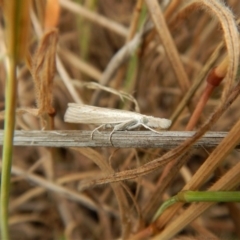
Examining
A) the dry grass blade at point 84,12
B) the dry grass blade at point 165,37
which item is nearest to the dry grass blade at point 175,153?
the dry grass blade at point 165,37

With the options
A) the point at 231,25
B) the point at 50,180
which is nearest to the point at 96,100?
the point at 50,180

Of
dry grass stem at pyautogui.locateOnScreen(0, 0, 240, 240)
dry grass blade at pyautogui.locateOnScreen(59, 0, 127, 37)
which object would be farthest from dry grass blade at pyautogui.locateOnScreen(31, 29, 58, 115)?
dry grass blade at pyautogui.locateOnScreen(59, 0, 127, 37)

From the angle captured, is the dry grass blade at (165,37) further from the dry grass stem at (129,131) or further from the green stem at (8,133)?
the green stem at (8,133)

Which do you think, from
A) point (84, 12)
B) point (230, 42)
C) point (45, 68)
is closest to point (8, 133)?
point (45, 68)

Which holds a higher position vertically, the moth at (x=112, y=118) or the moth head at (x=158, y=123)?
the moth head at (x=158, y=123)

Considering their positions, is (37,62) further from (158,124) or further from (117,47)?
(117,47)

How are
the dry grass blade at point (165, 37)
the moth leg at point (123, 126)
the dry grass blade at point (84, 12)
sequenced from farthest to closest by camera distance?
the dry grass blade at point (84, 12) < the dry grass blade at point (165, 37) < the moth leg at point (123, 126)

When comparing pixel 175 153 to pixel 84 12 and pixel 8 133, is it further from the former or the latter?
pixel 84 12
